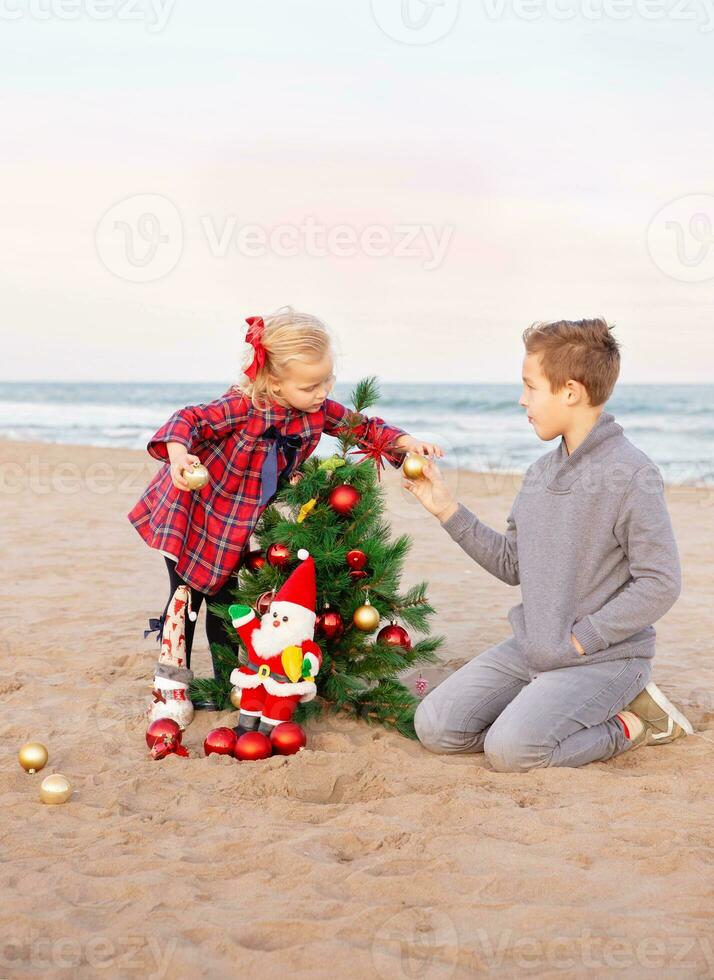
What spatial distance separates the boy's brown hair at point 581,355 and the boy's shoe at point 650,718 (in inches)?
47.4

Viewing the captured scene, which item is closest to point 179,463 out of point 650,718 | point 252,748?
point 252,748

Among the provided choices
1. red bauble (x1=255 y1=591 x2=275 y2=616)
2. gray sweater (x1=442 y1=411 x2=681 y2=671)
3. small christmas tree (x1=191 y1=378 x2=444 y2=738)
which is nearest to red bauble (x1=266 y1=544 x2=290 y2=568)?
small christmas tree (x1=191 y1=378 x2=444 y2=738)

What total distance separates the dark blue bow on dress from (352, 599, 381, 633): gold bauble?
2.03 ft

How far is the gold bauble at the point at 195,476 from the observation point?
3533mm

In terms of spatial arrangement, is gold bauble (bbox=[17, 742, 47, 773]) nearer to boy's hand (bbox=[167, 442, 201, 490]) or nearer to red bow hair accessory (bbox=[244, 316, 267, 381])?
boy's hand (bbox=[167, 442, 201, 490])

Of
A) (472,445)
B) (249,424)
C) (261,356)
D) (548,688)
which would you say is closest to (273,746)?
(548,688)

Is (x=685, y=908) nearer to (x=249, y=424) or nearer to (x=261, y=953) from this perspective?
(x=261, y=953)

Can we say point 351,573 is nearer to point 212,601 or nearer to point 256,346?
point 212,601

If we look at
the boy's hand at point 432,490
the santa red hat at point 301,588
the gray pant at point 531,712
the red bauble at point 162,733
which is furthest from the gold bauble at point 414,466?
the red bauble at point 162,733

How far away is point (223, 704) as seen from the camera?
403 centimetres

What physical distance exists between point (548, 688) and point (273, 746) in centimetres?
107

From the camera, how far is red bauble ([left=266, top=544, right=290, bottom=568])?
145 inches

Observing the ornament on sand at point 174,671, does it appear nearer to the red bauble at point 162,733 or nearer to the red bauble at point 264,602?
the red bauble at point 162,733

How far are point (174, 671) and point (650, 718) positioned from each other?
198 centimetres
